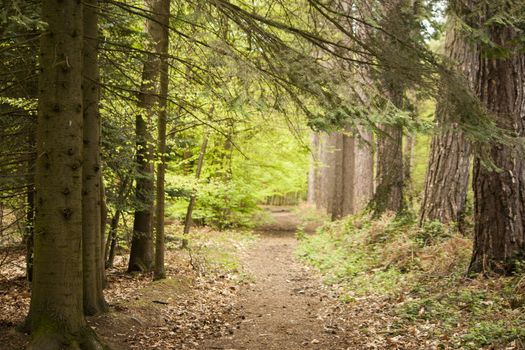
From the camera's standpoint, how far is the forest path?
652 cm

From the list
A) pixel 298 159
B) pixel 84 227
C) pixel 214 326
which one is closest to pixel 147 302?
pixel 214 326

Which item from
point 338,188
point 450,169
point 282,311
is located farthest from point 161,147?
point 338,188

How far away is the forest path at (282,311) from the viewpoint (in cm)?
652

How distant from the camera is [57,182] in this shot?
15.1ft

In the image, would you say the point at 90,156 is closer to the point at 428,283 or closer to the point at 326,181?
the point at 428,283

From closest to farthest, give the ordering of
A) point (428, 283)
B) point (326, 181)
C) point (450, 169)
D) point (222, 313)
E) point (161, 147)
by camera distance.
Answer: point (428, 283), point (222, 313), point (161, 147), point (450, 169), point (326, 181)

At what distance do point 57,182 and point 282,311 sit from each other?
199 inches

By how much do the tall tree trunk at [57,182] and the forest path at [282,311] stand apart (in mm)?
2303

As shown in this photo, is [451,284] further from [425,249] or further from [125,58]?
[125,58]

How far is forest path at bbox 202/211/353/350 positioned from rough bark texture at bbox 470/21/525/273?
2811 mm

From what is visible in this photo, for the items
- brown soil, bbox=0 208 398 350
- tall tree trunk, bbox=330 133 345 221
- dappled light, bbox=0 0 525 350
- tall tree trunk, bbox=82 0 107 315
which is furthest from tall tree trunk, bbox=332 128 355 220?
tall tree trunk, bbox=82 0 107 315

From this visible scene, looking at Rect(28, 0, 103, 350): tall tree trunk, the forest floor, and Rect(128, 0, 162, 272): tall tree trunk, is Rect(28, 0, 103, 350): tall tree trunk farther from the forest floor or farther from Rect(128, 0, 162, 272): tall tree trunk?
Rect(128, 0, 162, 272): tall tree trunk

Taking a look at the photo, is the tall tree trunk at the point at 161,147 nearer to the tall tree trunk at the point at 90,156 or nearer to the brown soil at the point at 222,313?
the brown soil at the point at 222,313

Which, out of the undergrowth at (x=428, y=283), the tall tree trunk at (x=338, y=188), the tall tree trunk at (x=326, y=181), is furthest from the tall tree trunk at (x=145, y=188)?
the tall tree trunk at (x=326, y=181)
